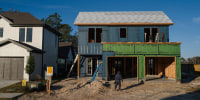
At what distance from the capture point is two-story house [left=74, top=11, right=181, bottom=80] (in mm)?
16562

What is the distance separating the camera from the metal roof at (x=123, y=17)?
62.7ft

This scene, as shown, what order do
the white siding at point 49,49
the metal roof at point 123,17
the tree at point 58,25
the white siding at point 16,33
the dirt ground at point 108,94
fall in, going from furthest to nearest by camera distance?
the tree at point 58,25
the white siding at point 49,49
the white siding at point 16,33
the metal roof at point 123,17
the dirt ground at point 108,94

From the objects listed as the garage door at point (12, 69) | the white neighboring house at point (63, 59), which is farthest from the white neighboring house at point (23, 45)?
the white neighboring house at point (63, 59)

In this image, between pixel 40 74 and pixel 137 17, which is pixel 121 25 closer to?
pixel 137 17

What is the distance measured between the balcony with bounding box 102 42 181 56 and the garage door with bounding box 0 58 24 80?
9.23 metres

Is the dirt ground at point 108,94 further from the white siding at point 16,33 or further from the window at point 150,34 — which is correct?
the white siding at point 16,33

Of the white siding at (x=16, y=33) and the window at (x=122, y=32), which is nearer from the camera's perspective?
the white siding at (x=16, y=33)

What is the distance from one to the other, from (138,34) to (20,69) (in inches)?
541

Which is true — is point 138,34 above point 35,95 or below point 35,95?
above

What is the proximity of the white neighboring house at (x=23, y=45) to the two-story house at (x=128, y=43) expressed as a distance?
15.4ft

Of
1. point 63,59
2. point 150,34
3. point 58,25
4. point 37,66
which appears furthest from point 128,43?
point 58,25

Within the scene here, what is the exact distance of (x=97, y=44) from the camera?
1900cm

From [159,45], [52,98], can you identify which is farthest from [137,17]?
[52,98]

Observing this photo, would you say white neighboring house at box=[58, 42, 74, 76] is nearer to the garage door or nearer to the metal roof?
the garage door
